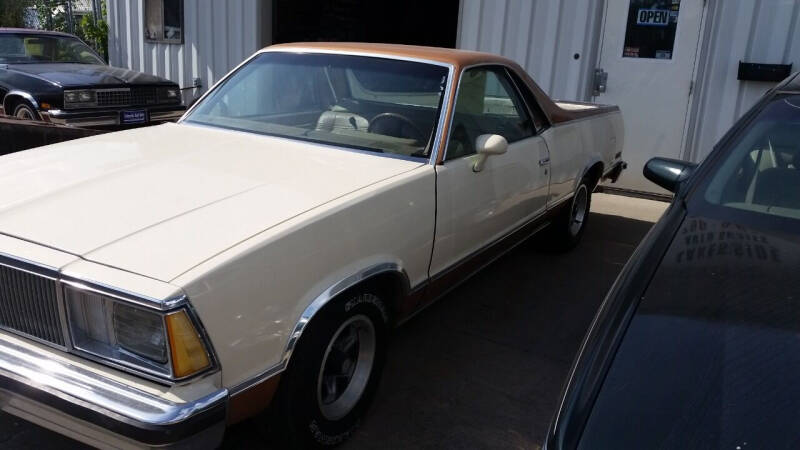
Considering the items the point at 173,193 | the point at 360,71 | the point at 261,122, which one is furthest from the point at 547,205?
the point at 173,193

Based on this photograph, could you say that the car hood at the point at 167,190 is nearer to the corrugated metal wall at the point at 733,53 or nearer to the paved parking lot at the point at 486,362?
the paved parking lot at the point at 486,362

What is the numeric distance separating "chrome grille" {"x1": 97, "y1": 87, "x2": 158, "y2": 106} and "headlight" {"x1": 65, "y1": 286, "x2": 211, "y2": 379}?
5.81 m

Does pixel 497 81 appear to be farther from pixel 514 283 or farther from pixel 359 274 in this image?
pixel 359 274

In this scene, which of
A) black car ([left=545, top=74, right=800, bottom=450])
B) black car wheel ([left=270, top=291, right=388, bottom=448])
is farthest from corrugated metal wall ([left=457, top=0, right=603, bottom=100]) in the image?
black car wheel ([left=270, top=291, right=388, bottom=448])

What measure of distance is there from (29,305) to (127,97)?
19.3ft

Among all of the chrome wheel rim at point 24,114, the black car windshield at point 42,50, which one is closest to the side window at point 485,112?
the chrome wheel rim at point 24,114

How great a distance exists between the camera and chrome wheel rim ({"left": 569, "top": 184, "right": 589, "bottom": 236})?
5.13 meters

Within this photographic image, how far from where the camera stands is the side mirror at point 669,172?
301 centimetres

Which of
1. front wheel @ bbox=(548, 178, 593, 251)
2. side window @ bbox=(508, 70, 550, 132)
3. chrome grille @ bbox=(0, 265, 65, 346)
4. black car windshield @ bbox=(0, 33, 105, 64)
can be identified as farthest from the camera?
black car windshield @ bbox=(0, 33, 105, 64)

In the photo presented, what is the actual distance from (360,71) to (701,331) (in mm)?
2350

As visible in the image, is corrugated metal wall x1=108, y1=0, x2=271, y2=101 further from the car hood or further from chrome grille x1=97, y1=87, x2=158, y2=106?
the car hood

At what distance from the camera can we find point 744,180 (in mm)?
2588

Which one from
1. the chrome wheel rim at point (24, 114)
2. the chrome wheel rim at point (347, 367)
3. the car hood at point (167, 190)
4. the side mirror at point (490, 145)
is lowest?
the chrome wheel rim at point (347, 367)

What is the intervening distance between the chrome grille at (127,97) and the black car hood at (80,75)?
0.26 feet
